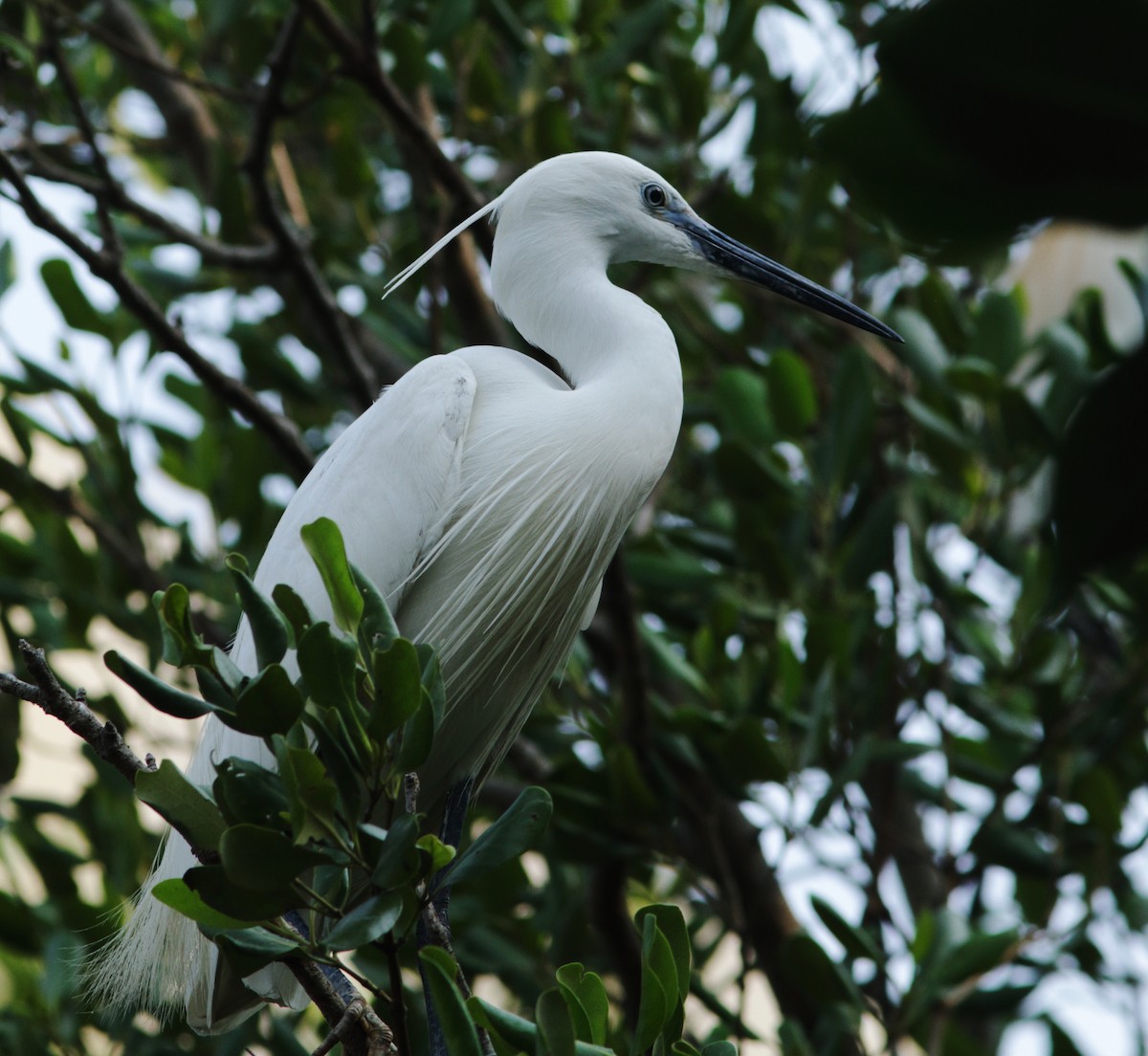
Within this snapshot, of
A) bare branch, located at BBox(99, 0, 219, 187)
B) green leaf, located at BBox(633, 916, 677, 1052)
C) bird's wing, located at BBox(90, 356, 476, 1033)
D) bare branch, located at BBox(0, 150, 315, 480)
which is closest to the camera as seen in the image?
green leaf, located at BBox(633, 916, 677, 1052)

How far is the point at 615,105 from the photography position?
11.4 feet

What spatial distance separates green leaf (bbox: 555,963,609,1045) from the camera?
1479 millimetres

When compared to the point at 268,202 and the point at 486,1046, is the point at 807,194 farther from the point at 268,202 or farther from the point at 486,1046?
the point at 486,1046

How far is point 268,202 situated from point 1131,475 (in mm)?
2681

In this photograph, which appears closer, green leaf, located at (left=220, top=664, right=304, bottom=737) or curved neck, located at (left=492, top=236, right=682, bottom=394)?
green leaf, located at (left=220, top=664, right=304, bottom=737)

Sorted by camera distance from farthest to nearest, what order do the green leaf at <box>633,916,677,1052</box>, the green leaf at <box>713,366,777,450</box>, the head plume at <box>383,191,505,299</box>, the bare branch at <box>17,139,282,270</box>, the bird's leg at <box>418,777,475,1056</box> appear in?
the green leaf at <box>713,366,777,450</box> < the bare branch at <box>17,139,282,270</box> < the head plume at <box>383,191,505,299</box> < the bird's leg at <box>418,777,475,1056</box> < the green leaf at <box>633,916,677,1052</box>

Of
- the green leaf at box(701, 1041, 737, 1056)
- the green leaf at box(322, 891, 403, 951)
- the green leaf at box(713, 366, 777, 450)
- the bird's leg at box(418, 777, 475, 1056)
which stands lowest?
the bird's leg at box(418, 777, 475, 1056)

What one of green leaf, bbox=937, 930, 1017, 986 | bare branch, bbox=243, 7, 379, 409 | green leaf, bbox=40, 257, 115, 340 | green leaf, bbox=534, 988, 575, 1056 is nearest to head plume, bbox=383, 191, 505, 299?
bare branch, bbox=243, 7, 379, 409

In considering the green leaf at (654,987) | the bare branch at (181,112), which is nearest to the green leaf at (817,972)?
the green leaf at (654,987)

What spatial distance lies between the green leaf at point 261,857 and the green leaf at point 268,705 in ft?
0.32

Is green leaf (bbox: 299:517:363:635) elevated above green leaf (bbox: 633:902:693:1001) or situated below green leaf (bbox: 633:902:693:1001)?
above

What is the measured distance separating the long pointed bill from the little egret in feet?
0.86

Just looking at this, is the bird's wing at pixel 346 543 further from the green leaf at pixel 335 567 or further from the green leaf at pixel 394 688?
the green leaf at pixel 394 688

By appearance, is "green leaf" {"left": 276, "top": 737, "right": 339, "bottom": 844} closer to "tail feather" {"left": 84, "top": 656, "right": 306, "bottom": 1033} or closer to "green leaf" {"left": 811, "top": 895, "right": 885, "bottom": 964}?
"tail feather" {"left": 84, "top": 656, "right": 306, "bottom": 1033}
